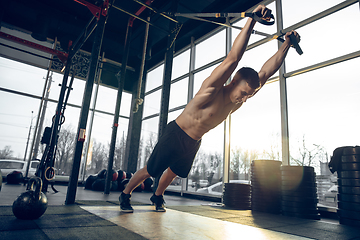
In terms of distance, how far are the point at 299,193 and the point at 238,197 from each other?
1.05 m

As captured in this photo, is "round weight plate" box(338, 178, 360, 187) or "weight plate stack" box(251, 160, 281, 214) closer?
"round weight plate" box(338, 178, 360, 187)

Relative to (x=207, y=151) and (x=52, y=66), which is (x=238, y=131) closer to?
(x=207, y=151)

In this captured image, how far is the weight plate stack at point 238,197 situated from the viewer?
3.96m

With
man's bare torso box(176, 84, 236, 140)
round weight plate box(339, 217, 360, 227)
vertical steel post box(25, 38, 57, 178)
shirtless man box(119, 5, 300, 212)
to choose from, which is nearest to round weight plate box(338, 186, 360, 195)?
round weight plate box(339, 217, 360, 227)

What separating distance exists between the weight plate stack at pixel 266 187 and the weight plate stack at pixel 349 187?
0.91m

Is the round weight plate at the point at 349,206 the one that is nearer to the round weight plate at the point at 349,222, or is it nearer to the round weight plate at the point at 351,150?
the round weight plate at the point at 349,222

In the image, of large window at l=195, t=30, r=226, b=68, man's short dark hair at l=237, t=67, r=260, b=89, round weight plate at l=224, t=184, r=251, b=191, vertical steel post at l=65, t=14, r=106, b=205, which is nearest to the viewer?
man's short dark hair at l=237, t=67, r=260, b=89

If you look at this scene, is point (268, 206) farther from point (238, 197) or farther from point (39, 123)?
point (39, 123)

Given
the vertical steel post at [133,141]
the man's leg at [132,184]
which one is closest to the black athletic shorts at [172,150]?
the man's leg at [132,184]

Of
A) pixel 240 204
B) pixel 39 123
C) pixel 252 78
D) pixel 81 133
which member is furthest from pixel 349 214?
pixel 39 123

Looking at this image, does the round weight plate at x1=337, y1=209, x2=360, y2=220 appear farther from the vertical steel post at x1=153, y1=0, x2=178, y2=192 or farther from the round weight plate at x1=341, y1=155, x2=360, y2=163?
the vertical steel post at x1=153, y1=0, x2=178, y2=192

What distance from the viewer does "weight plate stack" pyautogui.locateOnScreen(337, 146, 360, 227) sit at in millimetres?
2637

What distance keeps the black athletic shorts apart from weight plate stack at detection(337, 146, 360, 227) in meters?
1.99

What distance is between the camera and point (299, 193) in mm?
3264
